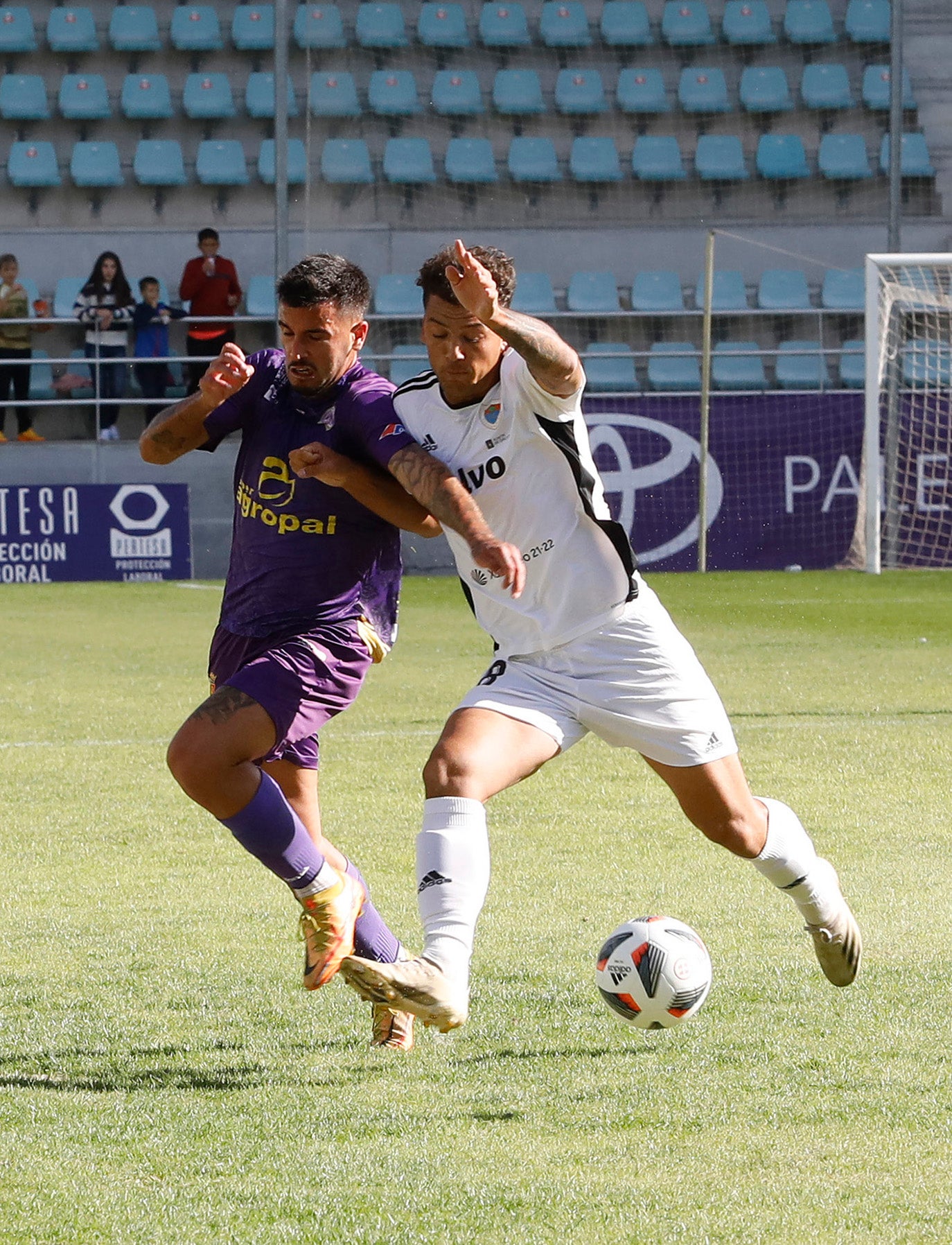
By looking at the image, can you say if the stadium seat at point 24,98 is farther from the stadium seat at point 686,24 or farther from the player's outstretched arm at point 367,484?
the player's outstretched arm at point 367,484

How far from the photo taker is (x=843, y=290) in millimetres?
20844

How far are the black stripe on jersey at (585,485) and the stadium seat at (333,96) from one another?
60.4ft

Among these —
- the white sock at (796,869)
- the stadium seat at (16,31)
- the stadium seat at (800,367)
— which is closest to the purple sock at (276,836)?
the white sock at (796,869)

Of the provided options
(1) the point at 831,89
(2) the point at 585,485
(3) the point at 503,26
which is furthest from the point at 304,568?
(1) the point at 831,89

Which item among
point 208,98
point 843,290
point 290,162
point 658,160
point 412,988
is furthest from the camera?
point 208,98

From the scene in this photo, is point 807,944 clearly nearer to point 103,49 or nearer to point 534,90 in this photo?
point 534,90

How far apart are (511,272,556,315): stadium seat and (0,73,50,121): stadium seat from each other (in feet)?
22.7

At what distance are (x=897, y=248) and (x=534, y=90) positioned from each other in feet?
19.7

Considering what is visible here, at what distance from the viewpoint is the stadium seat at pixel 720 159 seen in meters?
21.8

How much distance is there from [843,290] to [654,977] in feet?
60.2

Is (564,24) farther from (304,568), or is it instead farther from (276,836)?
(276,836)

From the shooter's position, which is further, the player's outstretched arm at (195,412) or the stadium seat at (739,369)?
the stadium seat at (739,369)

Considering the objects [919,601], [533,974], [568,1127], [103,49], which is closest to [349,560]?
[533,974]

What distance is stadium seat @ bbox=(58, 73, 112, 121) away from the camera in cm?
2228
